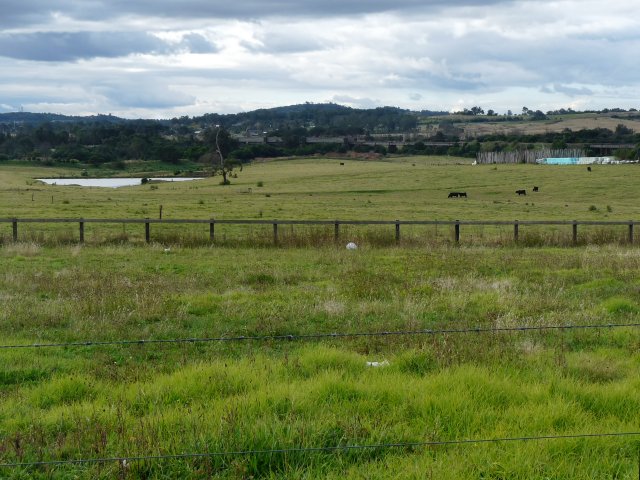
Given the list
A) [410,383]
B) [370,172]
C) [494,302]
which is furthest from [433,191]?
[410,383]

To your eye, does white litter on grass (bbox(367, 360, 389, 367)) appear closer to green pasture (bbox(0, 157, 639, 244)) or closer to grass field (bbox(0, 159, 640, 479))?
grass field (bbox(0, 159, 640, 479))

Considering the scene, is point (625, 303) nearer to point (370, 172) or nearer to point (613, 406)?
point (613, 406)

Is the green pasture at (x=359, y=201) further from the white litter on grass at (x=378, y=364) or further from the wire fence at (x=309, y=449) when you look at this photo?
the wire fence at (x=309, y=449)

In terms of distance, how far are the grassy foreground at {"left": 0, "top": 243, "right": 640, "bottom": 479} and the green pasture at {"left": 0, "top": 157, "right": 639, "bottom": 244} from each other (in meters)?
11.9

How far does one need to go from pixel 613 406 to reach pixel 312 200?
58.8m

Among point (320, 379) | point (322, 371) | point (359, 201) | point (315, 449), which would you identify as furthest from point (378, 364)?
point (359, 201)

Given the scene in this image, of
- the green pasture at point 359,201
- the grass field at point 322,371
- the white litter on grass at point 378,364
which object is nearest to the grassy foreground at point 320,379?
the grass field at point 322,371

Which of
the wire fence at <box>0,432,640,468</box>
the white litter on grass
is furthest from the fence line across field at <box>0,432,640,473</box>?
the white litter on grass

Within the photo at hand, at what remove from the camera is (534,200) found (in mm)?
67312

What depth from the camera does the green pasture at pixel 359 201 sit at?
101 ft

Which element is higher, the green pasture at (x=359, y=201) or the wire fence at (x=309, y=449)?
the wire fence at (x=309, y=449)

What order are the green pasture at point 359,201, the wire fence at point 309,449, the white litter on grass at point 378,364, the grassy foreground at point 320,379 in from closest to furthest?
the wire fence at point 309,449, the grassy foreground at point 320,379, the white litter on grass at point 378,364, the green pasture at point 359,201

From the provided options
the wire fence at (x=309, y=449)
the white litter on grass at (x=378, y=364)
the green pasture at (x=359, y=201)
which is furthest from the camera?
the green pasture at (x=359, y=201)

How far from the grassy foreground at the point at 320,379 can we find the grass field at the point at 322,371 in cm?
2
